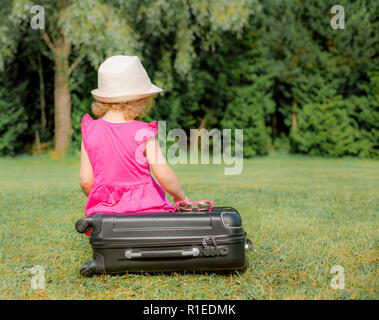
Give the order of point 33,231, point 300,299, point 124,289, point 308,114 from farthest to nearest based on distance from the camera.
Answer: point 308,114 → point 33,231 → point 124,289 → point 300,299

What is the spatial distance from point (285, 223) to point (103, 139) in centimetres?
239

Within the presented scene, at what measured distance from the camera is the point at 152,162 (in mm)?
2840

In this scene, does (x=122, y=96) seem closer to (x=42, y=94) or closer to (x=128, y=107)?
(x=128, y=107)

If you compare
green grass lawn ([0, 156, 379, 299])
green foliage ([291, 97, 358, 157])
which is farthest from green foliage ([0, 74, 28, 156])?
green foliage ([291, 97, 358, 157])

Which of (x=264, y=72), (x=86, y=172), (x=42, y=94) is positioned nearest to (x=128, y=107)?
(x=86, y=172)

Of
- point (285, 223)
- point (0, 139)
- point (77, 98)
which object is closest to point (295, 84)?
point (77, 98)

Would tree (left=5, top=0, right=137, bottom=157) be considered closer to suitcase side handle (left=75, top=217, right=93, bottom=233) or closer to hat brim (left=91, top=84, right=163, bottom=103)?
hat brim (left=91, top=84, right=163, bottom=103)

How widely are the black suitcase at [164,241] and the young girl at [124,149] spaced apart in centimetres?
22

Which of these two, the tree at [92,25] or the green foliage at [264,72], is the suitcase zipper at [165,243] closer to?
the tree at [92,25]

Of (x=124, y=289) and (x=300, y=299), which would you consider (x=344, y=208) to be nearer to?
(x=300, y=299)

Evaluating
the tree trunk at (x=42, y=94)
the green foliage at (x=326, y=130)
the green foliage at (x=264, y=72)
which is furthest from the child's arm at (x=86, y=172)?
the tree trunk at (x=42, y=94)

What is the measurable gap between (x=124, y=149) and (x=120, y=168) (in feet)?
0.41

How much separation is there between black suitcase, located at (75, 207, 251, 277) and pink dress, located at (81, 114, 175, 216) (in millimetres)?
211

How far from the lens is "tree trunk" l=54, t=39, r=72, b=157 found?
1307 cm
